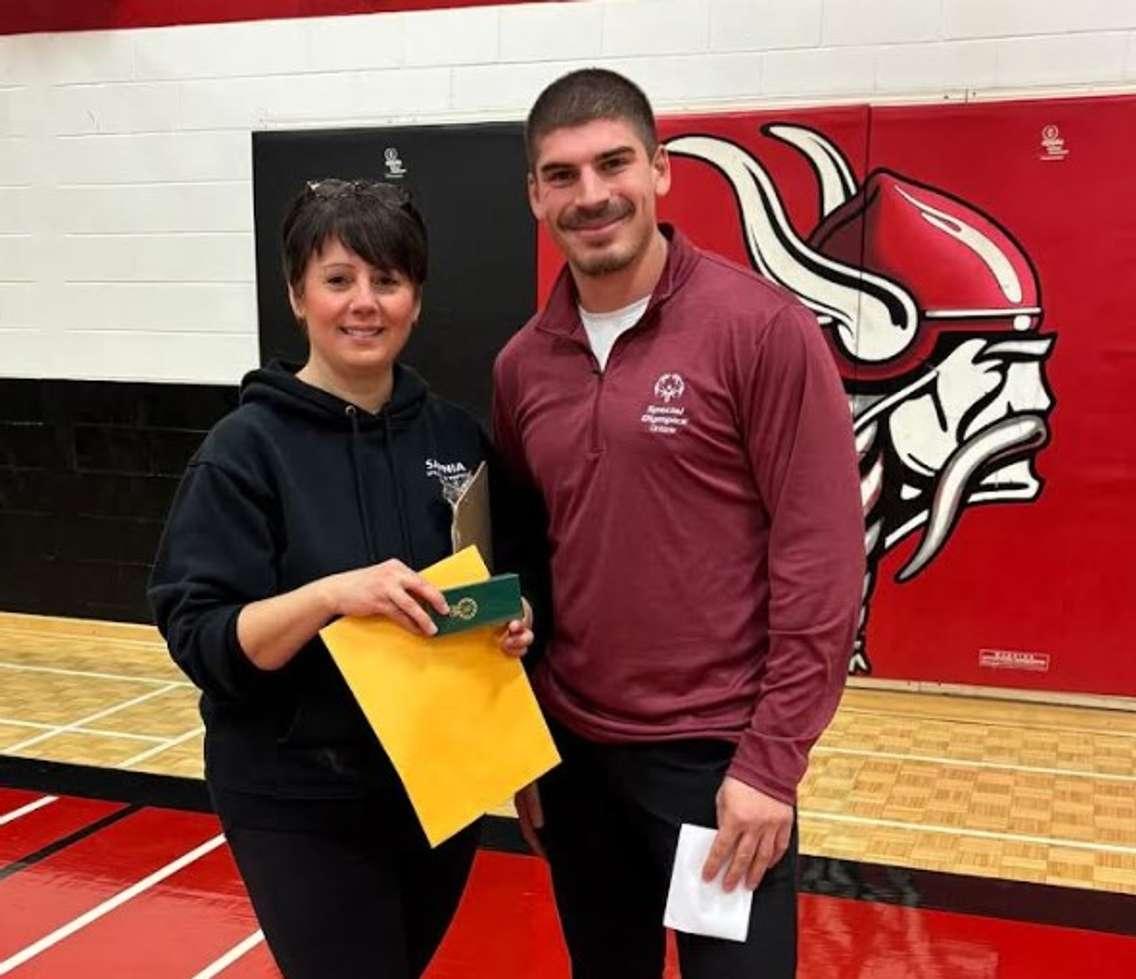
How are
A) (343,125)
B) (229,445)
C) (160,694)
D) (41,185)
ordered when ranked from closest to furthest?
1. (229,445)
2. (160,694)
3. (343,125)
4. (41,185)

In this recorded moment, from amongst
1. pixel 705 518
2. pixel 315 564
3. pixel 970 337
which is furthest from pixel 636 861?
pixel 970 337

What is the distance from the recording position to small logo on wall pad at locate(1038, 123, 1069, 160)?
3.81 metres

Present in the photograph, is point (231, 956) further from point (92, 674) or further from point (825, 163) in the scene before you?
point (825, 163)

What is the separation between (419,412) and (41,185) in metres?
4.27

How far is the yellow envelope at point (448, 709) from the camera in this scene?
129 cm

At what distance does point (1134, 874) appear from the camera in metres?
2.85

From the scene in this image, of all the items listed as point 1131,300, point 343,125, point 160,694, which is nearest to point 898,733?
point 1131,300

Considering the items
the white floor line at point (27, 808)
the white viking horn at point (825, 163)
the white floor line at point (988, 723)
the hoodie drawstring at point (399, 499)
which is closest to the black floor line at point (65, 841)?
the white floor line at point (27, 808)

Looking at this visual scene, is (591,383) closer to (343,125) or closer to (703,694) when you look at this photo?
(703,694)

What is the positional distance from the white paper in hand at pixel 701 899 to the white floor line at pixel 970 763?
93.8 inches

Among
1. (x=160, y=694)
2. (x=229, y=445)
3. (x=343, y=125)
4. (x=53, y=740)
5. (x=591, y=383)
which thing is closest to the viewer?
(x=229, y=445)

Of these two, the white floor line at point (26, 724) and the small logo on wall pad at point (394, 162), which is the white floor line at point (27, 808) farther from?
the small logo on wall pad at point (394, 162)

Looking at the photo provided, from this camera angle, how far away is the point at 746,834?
1.37m

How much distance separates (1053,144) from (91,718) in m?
3.76
